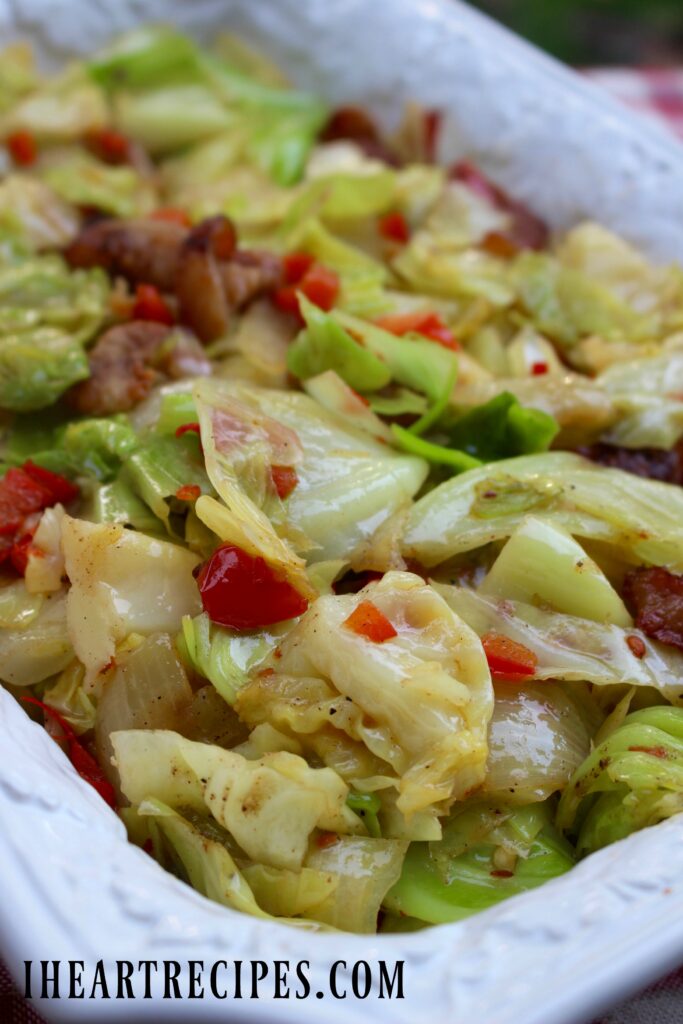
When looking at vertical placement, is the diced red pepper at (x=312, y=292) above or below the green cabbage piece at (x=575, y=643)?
above

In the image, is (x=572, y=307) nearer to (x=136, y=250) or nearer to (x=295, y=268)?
(x=295, y=268)

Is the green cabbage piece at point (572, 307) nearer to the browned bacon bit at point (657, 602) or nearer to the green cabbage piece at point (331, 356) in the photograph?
the green cabbage piece at point (331, 356)

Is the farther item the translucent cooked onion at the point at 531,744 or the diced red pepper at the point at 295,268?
the diced red pepper at the point at 295,268

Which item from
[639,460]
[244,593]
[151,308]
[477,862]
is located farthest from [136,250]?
[477,862]

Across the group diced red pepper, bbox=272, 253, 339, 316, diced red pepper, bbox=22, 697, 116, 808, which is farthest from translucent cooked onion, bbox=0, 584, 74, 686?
diced red pepper, bbox=272, 253, 339, 316

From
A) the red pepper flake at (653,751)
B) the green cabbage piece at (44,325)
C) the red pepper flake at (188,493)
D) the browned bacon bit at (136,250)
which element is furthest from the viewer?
the browned bacon bit at (136,250)

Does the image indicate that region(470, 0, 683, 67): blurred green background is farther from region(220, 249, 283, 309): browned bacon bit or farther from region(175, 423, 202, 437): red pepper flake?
region(175, 423, 202, 437): red pepper flake

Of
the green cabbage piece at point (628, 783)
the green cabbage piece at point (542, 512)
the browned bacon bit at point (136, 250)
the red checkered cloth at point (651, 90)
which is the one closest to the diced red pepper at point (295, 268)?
the browned bacon bit at point (136, 250)
